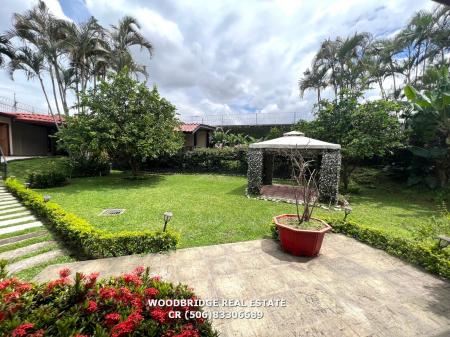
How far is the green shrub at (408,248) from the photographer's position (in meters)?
4.16

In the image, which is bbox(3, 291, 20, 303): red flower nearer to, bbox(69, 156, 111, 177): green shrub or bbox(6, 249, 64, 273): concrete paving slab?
bbox(6, 249, 64, 273): concrete paving slab

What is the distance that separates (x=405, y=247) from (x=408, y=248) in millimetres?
60

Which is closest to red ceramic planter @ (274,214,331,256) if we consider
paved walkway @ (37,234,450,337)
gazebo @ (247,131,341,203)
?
paved walkway @ (37,234,450,337)

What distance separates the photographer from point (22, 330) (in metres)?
1.59

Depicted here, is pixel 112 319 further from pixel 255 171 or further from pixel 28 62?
pixel 28 62

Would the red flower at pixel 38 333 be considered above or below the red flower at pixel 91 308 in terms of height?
above

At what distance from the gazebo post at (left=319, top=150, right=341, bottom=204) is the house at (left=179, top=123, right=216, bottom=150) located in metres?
12.6

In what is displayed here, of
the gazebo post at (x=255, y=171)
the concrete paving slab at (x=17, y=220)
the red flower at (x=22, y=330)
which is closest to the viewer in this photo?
the red flower at (x=22, y=330)

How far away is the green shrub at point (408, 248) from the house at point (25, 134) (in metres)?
20.2

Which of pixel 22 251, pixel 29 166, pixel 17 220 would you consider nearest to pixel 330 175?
pixel 22 251

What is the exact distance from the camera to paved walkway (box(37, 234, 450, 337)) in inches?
113

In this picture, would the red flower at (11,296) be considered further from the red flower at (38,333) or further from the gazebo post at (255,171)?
the gazebo post at (255,171)

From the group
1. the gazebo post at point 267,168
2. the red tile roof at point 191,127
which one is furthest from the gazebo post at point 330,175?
the red tile roof at point 191,127

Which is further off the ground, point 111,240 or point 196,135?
point 196,135
